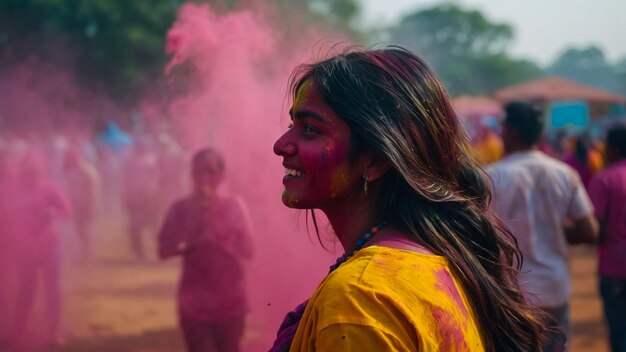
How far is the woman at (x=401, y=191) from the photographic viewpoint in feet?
4.49

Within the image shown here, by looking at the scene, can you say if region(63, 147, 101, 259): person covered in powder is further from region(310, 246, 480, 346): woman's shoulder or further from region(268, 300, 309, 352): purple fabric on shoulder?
region(310, 246, 480, 346): woman's shoulder

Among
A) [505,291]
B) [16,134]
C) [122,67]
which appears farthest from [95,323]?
[122,67]

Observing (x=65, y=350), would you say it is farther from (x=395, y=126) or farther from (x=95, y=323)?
(x=395, y=126)

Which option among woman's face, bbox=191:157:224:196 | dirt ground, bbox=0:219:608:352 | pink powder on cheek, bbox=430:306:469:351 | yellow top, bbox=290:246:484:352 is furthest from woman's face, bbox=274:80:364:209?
dirt ground, bbox=0:219:608:352

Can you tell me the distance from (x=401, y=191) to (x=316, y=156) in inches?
7.4

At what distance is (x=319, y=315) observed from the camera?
4.07ft

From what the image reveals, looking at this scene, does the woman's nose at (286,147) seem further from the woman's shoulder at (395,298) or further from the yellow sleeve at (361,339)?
the yellow sleeve at (361,339)

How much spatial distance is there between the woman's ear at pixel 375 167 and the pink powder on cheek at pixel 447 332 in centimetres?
31

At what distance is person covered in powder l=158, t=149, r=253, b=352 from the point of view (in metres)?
4.03

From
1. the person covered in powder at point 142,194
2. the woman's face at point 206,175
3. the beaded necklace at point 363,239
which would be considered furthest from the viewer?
the person covered in powder at point 142,194

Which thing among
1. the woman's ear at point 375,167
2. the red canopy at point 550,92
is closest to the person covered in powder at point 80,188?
the woman's ear at point 375,167

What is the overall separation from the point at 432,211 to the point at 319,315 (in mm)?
370

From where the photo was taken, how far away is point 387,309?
1217 mm

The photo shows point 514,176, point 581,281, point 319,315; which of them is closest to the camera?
point 319,315
